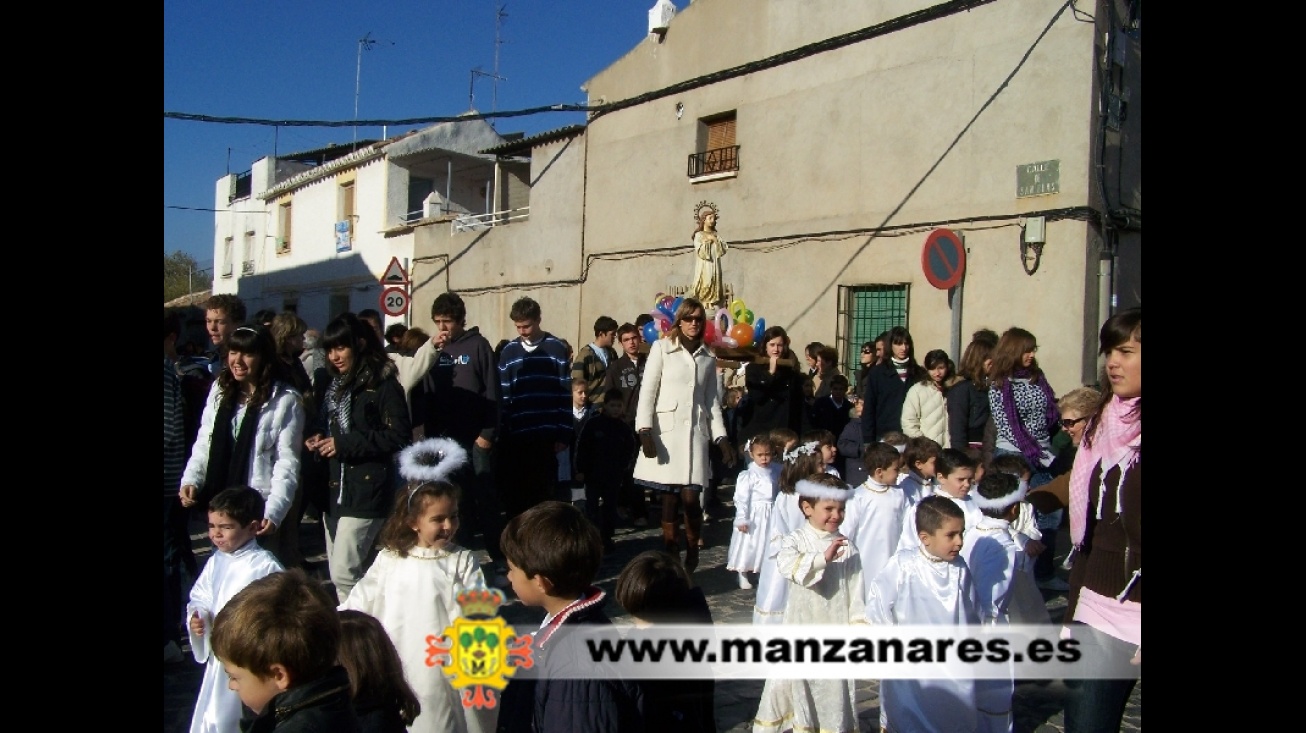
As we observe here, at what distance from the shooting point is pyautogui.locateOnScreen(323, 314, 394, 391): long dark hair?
205 inches

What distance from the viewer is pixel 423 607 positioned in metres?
3.73

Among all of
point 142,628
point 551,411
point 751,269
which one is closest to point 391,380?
point 551,411

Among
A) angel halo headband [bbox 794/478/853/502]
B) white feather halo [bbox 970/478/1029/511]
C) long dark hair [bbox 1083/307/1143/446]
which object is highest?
long dark hair [bbox 1083/307/1143/446]

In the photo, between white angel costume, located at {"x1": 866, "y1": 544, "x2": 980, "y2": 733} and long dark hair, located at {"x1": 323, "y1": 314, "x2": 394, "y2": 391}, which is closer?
white angel costume, located at {"x1": 866, "y1": 544, "x2": 980, "y2": 733}

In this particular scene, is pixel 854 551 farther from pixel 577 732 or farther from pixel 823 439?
pixel 823 439

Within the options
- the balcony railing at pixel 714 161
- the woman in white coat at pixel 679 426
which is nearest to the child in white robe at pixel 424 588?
the woman in white coat at pixel 679 426

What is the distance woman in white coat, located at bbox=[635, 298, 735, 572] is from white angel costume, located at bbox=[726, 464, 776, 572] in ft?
0.90

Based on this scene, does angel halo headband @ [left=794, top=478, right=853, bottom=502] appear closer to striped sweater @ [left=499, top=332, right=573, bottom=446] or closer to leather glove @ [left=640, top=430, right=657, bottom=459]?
leather glove @ [left=640, top=430, right=657, bottom=459]

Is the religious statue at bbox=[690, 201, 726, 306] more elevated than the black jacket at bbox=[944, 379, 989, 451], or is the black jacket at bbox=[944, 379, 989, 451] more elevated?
the religious statue at bbox=[690, 201, 726, 306]

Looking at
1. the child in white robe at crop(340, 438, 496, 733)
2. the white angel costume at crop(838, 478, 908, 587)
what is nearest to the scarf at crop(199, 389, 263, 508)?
the child in white robe at crop(340, 438, 496, 733)

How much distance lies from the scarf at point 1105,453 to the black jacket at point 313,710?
2.37 meters

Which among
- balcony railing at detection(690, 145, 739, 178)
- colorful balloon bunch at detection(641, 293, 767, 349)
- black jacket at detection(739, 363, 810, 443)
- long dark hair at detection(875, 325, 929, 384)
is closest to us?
long dark hair at detection(875, 325, 929, 384)

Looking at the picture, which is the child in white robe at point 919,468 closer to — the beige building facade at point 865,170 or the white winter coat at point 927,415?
the white winter coat at point 927,415
